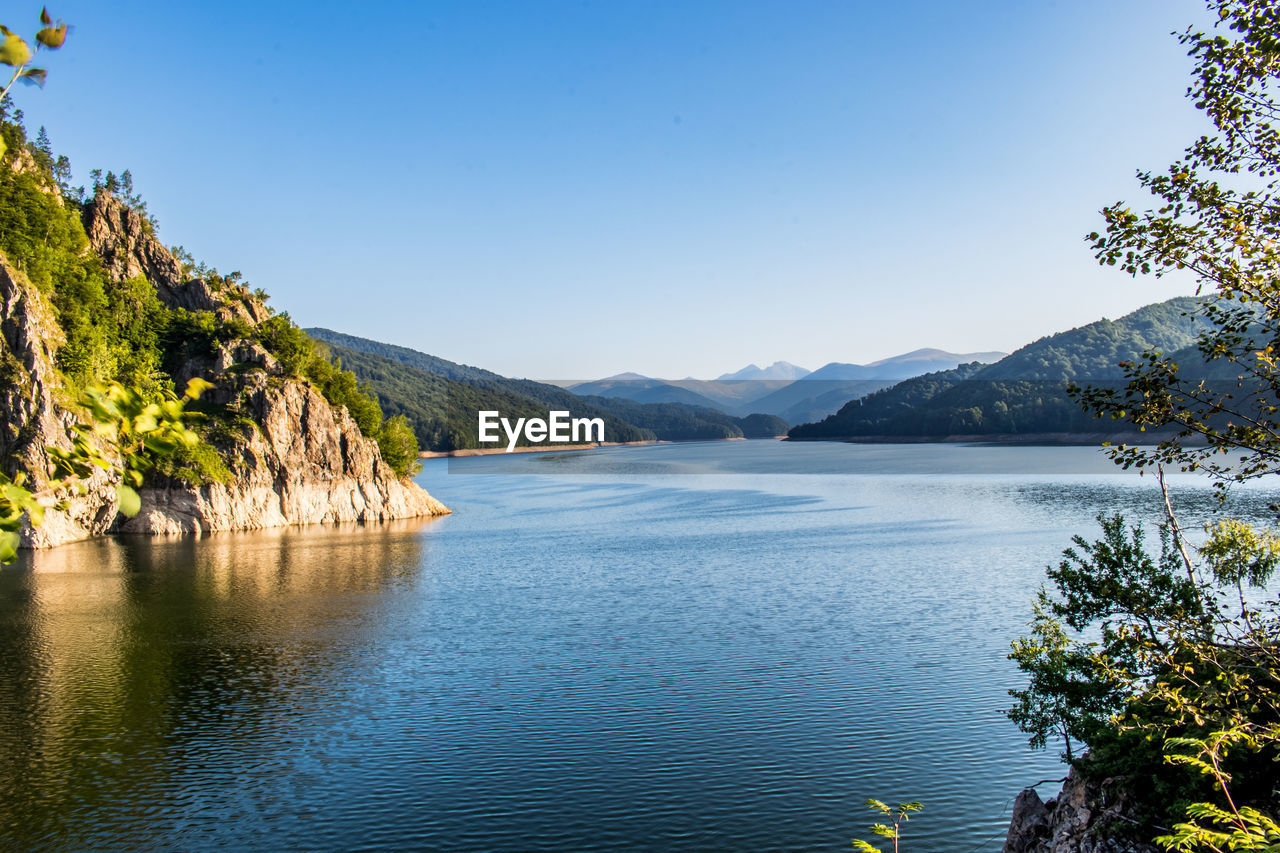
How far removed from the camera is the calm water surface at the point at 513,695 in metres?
18.6

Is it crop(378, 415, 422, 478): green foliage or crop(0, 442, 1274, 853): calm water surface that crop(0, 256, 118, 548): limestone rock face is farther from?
crop(378, 415, 422, 478): green foliage

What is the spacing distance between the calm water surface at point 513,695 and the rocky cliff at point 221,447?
863 cm

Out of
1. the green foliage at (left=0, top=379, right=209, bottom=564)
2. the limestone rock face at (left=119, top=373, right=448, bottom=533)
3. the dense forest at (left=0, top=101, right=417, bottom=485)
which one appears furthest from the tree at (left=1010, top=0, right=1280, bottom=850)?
the limestone rock face at (left=119, top=373, right=448, bottom=533)

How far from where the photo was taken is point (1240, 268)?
10891 mm

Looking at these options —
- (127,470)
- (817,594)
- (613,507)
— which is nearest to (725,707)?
(817,594)

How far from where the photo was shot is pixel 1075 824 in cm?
1437

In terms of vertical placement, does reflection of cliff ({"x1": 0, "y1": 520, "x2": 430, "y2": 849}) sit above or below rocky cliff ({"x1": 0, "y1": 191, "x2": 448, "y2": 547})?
below

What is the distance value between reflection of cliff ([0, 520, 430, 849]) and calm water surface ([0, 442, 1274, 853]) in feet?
0.40

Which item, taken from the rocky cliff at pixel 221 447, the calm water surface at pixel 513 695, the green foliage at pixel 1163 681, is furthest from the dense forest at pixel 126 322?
the green foliage at pixel 1163 681

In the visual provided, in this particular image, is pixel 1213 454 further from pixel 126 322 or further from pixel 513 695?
pixel 126 322

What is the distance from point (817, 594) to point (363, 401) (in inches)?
2528

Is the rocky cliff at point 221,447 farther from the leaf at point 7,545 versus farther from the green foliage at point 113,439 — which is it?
the leaf at point 7,545

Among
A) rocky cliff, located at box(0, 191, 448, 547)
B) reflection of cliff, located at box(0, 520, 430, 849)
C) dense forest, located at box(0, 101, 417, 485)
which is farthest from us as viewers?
dense forest, located at box(0, 101, 417, 485)

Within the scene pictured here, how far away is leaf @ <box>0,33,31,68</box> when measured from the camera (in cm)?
428
